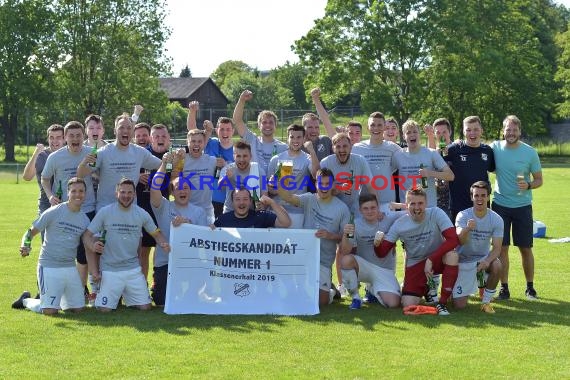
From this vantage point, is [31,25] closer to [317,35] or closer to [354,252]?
[317,35]

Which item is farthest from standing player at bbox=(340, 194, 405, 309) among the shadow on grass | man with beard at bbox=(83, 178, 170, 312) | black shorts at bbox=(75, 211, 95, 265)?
black shorts at bbox=(75, 211, 95, 265)

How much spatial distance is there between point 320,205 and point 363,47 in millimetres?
40366

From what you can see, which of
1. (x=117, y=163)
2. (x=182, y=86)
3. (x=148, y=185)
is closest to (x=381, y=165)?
(x=148, y=185)

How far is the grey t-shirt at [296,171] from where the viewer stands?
31.7ft

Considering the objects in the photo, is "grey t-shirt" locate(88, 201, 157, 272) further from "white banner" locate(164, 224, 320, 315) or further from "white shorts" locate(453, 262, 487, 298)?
"white shorts" locate(453, 262, 487, 298)

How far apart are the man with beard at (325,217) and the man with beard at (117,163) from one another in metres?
1.86

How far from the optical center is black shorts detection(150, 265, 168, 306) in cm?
948

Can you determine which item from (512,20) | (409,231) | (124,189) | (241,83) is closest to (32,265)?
(124,189)

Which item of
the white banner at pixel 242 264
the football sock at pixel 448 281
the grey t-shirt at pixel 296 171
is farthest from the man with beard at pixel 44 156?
the football sock at pixel 448 281

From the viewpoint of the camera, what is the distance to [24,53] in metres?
51.2

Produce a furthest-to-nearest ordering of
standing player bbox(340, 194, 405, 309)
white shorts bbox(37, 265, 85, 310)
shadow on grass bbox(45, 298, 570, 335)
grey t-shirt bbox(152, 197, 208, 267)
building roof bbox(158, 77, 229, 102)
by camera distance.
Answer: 1. building roof bbox(158, 77, 229, 102)
2. grey t-shirt bbox(152, 197, 208, 267)
3. standing player bbox(340, 194, 405, 309)
4. white shorts bbox(37, 265, 85, 310)
5. shadow on grass bbox(45, 298, 570, 335)

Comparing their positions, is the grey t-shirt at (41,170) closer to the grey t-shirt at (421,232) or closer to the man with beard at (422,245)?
the man with beard at (422,245)

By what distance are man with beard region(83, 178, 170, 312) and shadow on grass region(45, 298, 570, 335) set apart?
7.4 inches

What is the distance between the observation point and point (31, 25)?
167 ft
